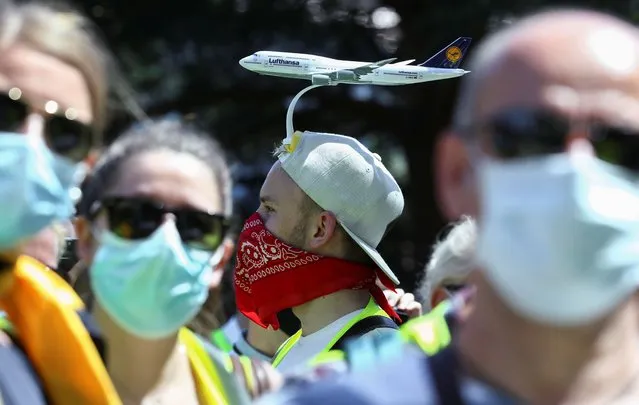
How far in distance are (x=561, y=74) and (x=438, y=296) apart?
230 centimetres

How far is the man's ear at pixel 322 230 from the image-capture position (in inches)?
168

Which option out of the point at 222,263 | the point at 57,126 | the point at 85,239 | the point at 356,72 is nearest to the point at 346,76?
the point at 356,72

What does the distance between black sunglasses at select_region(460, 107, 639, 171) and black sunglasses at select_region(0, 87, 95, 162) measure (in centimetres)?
90

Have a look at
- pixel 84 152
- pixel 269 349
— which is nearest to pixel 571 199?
pixel 84 152

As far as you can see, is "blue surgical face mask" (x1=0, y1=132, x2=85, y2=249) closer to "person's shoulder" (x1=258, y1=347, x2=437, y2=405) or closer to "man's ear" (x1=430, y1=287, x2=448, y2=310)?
"person's shoulder" (x1=258, y1=347, x2=437, y2=405)

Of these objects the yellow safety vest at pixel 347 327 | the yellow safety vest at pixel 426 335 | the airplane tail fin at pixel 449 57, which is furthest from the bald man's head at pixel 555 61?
the airplane tail fin at pixel 449 57

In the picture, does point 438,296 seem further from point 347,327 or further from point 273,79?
point 273,79

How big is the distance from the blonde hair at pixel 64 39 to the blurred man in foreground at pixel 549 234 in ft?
2.74

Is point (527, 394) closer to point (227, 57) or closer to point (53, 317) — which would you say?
point (53, 317)

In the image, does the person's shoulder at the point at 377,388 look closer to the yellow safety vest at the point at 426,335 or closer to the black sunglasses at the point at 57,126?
the yellow safety vest at the point at 426,335

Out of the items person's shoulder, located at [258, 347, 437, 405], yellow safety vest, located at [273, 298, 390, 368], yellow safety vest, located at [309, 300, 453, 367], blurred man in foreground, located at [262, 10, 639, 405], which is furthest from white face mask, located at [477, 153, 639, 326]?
yellow safety vest, located at [273, 298, 390, 368]

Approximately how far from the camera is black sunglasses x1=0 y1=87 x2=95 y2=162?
2477mm

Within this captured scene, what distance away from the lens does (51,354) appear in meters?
2.59

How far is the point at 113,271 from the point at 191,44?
1153cm
